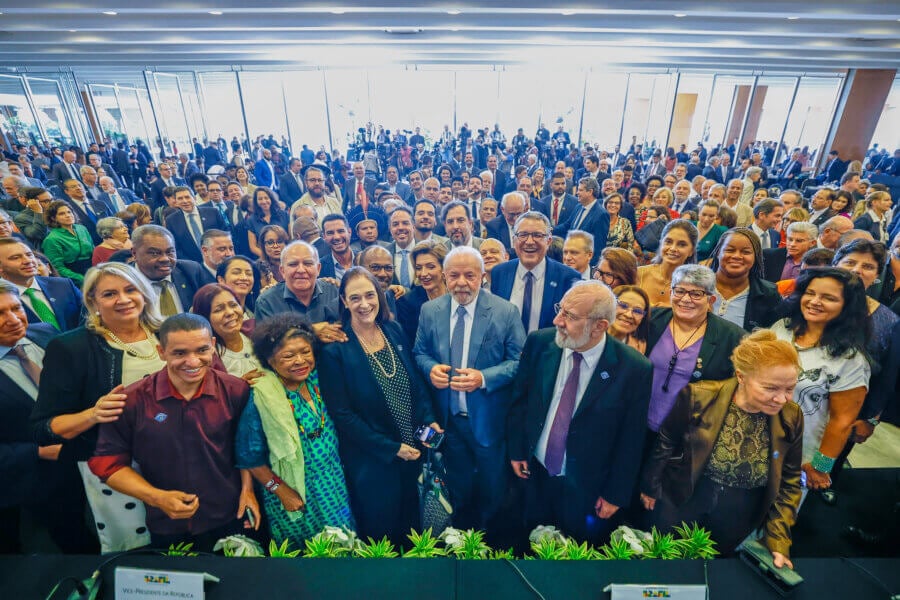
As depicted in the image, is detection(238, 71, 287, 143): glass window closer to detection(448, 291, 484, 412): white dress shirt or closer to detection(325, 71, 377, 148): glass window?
detection(325, 71, 377, 148): glass window

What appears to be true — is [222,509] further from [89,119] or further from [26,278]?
[89,119]

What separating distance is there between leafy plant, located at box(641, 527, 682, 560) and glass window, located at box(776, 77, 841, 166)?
1954cm

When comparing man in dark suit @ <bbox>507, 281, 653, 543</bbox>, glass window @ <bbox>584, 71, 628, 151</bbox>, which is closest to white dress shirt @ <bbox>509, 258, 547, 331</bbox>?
man in dark suit @ <bbox>507, 281, 653, 543</bbox>

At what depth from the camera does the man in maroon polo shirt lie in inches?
67.4

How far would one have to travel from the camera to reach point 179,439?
176 centimetres

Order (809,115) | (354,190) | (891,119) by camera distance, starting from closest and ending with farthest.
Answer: (354,190), (891,119), (809,115)

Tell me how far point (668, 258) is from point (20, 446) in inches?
157

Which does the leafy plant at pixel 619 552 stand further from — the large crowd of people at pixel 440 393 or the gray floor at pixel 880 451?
the gray floor at pixel 880 451

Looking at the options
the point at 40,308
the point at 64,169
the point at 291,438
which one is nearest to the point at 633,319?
the point at 291,438

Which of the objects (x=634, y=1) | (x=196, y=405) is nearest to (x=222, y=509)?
(x=196, y=405)

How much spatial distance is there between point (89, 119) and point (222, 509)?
22.3 m

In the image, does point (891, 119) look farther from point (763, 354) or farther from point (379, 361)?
point (379, 361)

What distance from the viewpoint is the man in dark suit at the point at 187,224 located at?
4.83 m

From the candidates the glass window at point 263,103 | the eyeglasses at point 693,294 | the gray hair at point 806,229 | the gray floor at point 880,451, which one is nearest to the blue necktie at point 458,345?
the eyeglasses at point 693,294
